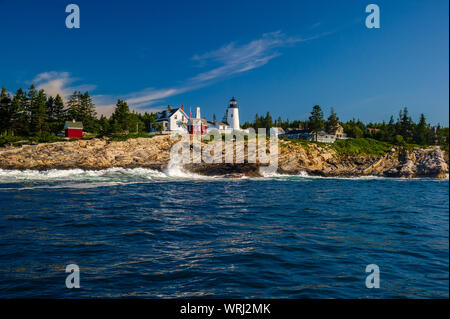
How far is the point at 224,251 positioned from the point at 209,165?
47.0m

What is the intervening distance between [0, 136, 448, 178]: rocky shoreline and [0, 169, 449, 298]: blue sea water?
35.7 meters

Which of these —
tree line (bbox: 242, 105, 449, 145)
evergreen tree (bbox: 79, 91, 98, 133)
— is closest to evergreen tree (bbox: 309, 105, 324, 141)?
tree line (bbox: 242, 105, 449, 145)

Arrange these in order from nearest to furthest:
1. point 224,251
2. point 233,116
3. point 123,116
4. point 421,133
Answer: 1. point 224,251
2. point 123,116
3. point 421,133
4. point 233,116

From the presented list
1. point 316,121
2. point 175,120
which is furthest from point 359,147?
point 175,120

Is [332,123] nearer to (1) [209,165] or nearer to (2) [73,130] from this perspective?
(1) [209,165]

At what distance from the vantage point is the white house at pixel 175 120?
274 feet

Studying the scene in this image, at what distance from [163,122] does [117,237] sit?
74425 millimetres

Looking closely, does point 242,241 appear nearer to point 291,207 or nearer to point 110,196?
point 291,207

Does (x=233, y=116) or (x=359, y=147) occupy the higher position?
(x=233, y=116)

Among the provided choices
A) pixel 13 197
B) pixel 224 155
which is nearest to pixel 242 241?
pixel 13 197

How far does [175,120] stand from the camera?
275 feet

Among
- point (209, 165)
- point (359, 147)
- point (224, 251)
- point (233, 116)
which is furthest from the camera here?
point (233, 116)

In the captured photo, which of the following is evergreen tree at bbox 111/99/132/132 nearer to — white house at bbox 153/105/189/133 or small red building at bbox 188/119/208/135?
white house at bbox 153/105/189/133

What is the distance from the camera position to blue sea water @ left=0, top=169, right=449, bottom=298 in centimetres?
818
